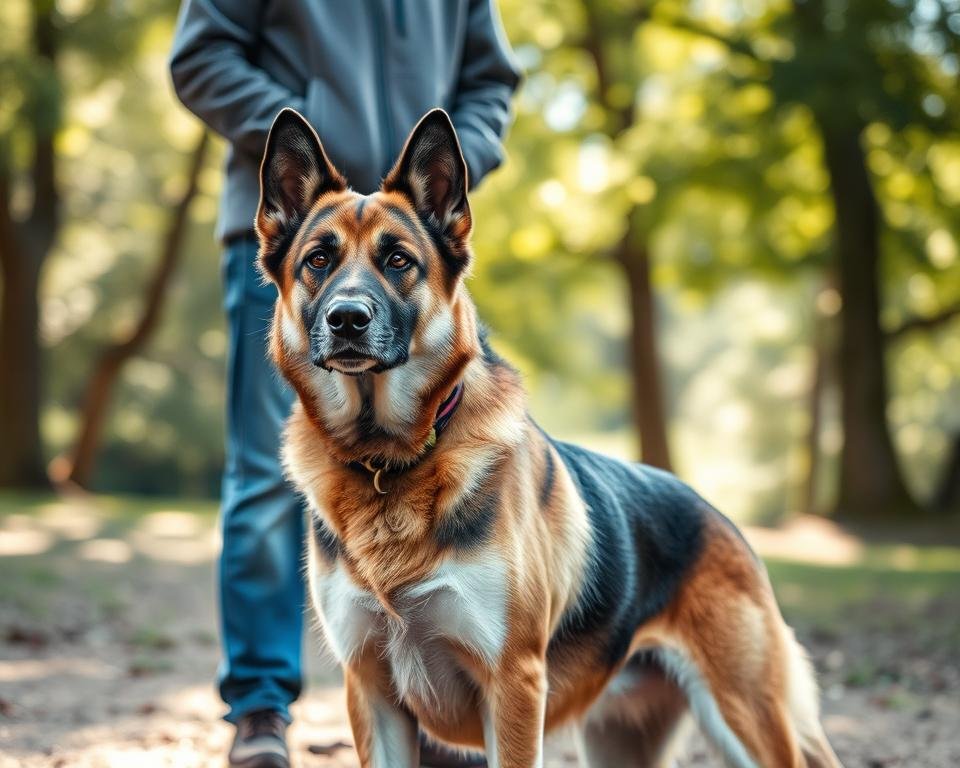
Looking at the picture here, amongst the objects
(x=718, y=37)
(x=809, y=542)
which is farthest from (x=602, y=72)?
(x=809, y=542)

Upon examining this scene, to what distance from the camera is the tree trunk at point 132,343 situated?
21.0m

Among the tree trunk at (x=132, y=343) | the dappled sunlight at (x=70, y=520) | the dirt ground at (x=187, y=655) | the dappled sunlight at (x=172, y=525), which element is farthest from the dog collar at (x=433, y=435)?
the tree trunk at (x=132, y=343)

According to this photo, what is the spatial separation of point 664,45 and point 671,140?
4881mm

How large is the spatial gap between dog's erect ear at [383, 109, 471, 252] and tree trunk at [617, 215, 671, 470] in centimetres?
1640

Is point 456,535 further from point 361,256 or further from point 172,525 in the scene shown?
point 172,525

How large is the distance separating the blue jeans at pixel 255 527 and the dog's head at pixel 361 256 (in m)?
0.67

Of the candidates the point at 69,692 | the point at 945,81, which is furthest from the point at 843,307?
the point at 69,692

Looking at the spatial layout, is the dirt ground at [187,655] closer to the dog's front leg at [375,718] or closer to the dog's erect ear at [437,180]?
the dog's front leg at [375,718]

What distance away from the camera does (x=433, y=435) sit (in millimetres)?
3090

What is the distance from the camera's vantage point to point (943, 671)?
21.0 feet

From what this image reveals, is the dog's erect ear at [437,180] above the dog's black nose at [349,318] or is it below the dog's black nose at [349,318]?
above

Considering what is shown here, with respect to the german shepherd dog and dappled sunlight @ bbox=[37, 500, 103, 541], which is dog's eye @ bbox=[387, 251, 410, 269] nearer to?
the german shepherd dog

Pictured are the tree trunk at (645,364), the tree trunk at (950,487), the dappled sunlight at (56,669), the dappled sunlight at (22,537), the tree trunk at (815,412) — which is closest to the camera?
the dappled sunlight at (56,669)

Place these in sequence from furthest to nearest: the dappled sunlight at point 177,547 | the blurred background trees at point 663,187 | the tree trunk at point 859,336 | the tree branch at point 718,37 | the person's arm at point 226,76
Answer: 1. the tree trunk at point 859,336
2. the tree branch at point 718,37
3. the blurred background trees at point 663,187
4. the dappled sunlight at point 177,547
5. the person's arm at point 226,76
